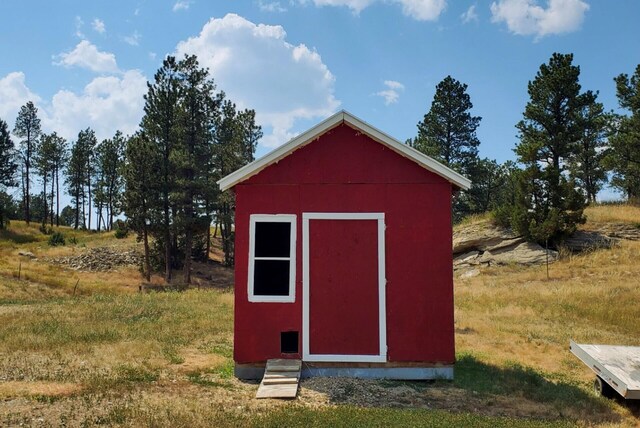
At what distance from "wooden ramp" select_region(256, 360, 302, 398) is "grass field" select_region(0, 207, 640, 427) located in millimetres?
234

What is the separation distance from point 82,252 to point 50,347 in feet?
104

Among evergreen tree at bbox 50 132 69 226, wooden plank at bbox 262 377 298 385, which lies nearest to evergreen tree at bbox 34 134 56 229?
evergreen tree at bbox 50 132 69 226

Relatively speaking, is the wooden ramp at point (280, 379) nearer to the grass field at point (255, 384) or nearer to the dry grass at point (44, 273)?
the grass field at point (255, 384)

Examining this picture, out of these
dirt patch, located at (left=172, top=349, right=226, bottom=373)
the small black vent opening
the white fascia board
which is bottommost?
dirt patch, located at (left=172, top=349, right=226, bottom=373)

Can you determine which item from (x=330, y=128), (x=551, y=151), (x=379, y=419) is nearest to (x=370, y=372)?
(x=379, y=419)

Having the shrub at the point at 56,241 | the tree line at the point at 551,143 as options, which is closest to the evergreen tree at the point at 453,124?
the tree line at the point at 551,143

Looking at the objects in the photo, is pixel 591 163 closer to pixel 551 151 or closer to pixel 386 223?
pixel 551 151

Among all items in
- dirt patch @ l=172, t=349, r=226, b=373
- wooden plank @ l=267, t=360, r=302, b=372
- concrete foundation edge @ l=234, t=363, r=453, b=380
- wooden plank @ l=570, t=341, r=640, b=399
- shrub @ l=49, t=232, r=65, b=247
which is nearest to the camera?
wooden plank @ l=570, t=341, r=640, b=399

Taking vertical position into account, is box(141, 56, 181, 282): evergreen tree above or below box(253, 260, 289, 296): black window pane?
above

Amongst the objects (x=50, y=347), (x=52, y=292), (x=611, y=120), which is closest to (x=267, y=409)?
(x=50, y=347)

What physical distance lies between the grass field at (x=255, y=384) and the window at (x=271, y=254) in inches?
71.3

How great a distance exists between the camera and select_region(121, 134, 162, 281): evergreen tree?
1346 inches

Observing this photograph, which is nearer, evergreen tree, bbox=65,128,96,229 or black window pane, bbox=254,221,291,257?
black window pane, bbox=254,221,291,257

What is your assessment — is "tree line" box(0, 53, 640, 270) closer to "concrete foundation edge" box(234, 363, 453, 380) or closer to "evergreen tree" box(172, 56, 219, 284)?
"evergreen tree" box(172, 56, 219, 284)
